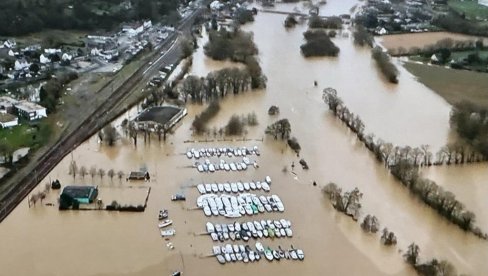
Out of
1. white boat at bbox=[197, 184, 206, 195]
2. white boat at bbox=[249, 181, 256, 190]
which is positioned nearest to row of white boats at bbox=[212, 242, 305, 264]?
white boat at bbox=[197, 184, 206, 195]

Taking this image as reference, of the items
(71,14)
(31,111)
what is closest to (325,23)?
(71,14)

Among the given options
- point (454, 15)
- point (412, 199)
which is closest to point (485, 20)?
point (454, 15)

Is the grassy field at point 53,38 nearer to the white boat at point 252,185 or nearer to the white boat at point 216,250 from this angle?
the white boat at point 252,185

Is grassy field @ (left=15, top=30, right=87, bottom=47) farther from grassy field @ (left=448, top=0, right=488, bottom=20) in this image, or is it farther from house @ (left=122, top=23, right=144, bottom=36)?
grassy field @ (left=448, top=0, right=488, bottom=20)


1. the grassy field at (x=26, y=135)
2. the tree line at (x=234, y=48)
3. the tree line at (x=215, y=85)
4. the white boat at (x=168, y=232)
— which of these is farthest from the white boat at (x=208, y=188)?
the tree line at (x=234, y=48)

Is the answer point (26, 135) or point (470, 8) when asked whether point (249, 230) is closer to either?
point (26, 135)

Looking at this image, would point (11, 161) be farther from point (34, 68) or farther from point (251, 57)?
point (251, 57)
